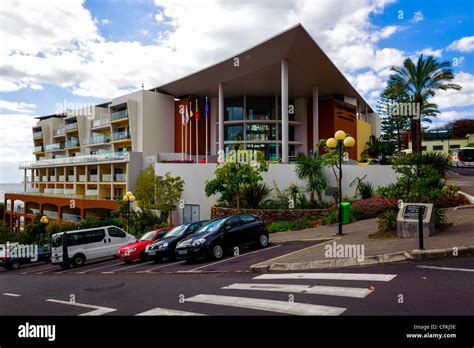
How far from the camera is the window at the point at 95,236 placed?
2036cm

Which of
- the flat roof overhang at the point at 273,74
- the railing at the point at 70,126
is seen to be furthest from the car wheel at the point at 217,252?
the railing at the point at 70,126

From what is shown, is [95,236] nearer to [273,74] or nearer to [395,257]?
[395,257]

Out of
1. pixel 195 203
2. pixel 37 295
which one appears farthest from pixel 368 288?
pixel 195 203

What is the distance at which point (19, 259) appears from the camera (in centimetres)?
2677

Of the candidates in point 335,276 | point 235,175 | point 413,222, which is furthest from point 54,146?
point 335,276

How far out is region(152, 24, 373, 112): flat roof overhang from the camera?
3250cm

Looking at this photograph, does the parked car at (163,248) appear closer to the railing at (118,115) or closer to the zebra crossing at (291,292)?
the zebra crossing at (291,292)

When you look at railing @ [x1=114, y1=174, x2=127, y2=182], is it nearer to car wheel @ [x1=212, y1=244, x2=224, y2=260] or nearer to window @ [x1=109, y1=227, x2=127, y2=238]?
window @ [x1=109, y1=227, x2=127, y2=238]

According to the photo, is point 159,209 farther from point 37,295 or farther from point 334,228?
point 37,295

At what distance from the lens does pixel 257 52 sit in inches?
1326

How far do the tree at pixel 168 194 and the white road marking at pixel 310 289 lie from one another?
72.5 feet

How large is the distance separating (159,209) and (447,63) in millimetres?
24856

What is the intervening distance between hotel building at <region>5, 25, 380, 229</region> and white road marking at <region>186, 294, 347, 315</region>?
28.5 meters
